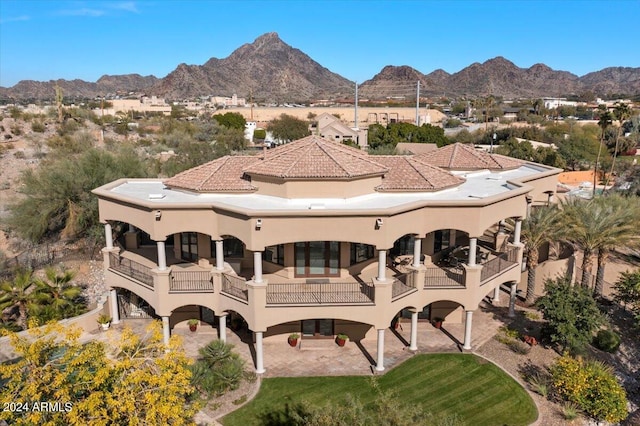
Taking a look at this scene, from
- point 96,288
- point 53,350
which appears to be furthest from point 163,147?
point 53,350

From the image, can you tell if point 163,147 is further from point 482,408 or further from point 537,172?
point 482,408

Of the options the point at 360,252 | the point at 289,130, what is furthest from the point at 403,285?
the point at 289,130

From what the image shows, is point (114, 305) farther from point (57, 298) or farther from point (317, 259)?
point (317, 259)

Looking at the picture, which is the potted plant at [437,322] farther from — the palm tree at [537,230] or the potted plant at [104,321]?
the potted plant at [104,321]

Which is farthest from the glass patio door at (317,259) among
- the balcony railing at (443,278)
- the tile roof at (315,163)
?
the balcony railing at (443,278)

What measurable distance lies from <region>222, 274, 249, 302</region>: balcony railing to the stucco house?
0.15 feet

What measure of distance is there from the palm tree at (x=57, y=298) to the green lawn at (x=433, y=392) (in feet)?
34.6

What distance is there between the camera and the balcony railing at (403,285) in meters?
18.9

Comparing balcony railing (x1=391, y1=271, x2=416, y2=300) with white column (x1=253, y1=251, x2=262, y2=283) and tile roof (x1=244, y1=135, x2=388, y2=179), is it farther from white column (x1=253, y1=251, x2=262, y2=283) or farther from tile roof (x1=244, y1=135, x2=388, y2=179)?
white column (x1=253, y1=251, x2=262, y2=283)

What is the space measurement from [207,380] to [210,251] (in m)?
6.47

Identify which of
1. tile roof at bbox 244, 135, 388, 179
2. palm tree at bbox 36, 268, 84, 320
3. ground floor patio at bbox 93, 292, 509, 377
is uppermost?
tile roof at bbox 244, 135, 388, 179

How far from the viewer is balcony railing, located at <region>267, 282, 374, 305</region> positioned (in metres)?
18.4

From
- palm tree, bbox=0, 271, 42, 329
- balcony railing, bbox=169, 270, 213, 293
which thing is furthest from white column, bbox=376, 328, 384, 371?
palm tree, bbox=0, 271, 42, 329

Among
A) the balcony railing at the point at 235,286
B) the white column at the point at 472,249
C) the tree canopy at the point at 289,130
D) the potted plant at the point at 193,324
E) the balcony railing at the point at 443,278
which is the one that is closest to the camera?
the balcony railing at the point at 235,286
